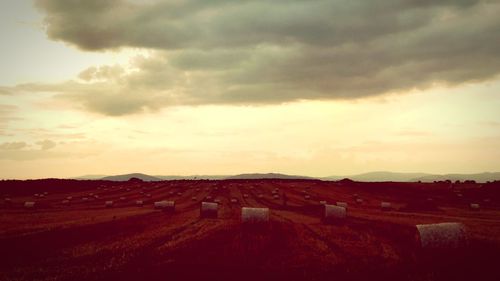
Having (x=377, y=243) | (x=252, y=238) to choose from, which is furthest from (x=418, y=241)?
(x=252, y=238)

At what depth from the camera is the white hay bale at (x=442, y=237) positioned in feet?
56.6

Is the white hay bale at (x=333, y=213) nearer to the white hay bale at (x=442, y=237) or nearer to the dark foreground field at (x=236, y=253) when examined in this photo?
the dark foreground field at (x=236, y=253)

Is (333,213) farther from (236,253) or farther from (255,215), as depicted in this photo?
(236,253)

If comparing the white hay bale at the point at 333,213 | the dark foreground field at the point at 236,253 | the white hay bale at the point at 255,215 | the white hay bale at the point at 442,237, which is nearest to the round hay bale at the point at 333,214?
the white hay bale at the point at 333,213

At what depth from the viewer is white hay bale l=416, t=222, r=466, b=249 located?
17266 mm

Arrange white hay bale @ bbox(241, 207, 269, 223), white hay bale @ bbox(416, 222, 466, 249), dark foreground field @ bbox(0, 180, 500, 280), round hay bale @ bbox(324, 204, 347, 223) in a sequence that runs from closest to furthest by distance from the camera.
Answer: dark foreground field @ bbox(0, 180, 500, 280), white hay bale @ bbox(416, 222, 466, 249), white hay bale @ bbox(241, 207, 269, 223), round hay bale @ bbox(324, 204, 347, 223)

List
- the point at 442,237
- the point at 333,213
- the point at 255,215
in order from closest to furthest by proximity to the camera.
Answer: the point at 442,237 < the point at 255,215 < the point at 333,213

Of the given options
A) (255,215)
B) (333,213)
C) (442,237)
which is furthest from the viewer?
(333,213)

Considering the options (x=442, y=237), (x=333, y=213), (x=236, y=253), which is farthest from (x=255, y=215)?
(x=442, y=237)

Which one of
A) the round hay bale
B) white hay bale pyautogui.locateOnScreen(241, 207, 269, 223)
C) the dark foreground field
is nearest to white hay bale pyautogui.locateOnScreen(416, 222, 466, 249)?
the dark foreground field

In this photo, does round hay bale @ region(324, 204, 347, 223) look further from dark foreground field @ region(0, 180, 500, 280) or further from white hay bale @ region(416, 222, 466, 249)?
white hay bale @ region(416, 222, 466, 249)

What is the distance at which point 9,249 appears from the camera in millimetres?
18891

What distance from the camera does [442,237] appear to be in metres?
17.4

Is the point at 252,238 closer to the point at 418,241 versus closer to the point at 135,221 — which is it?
the point at 418,241
